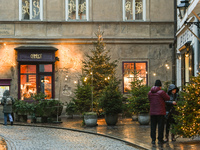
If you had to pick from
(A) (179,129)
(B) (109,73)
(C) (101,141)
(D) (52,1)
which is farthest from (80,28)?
(A) (179,129)

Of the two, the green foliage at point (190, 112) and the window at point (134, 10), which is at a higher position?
the window at point (134, 10)

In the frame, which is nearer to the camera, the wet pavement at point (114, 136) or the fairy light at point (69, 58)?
the wet pavement at point (114, 136)

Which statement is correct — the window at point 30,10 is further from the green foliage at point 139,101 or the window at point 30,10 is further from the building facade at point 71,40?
the green foliage at point 139,101

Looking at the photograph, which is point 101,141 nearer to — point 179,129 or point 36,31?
point 179,129

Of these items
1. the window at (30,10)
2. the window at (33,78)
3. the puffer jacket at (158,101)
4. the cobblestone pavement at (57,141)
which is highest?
the window at (30,10)

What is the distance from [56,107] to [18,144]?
751 cm

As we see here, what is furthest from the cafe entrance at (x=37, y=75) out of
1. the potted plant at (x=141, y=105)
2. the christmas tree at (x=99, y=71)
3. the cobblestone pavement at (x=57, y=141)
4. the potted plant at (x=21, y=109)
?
the cobblestone pavement at (x=57, y=141)

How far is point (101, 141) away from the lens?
43.5 feet

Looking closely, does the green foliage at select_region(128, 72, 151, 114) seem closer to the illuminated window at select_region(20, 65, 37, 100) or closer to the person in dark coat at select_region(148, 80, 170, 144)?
the person in dark coat at select_region(148, 80, 170, 144)

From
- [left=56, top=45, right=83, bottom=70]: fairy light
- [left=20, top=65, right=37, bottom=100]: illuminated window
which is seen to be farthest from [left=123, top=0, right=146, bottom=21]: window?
[left=20, top=65, right=37, bottom=100]: illuminated window

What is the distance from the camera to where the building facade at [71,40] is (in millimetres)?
24281

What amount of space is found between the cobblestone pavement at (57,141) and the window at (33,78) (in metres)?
8.08

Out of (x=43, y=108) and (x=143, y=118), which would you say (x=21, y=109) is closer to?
(x=43, y=108)

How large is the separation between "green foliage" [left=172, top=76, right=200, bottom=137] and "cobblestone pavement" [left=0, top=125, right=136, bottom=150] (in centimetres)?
155
